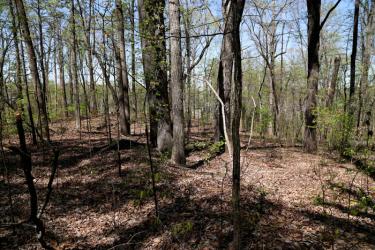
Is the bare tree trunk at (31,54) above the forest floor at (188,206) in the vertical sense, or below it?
above

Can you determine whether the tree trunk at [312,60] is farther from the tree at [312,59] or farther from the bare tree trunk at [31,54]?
the bare tree trunk at [31,54]

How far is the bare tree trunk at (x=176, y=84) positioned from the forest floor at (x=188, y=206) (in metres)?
0.50

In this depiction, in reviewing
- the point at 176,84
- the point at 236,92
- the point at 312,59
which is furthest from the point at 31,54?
the point at 312,59

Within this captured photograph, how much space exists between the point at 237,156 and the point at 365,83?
41.7ft

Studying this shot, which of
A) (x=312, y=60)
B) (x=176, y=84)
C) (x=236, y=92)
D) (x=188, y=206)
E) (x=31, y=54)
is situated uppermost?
(x=31, y=54)

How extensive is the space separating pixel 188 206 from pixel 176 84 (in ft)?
11.3

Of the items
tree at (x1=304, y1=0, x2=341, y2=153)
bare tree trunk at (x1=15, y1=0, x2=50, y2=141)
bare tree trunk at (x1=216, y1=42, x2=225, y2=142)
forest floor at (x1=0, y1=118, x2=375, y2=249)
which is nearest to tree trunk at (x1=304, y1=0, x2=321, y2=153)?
tree at (x1=304, y1=0, x2=341, y2=153)

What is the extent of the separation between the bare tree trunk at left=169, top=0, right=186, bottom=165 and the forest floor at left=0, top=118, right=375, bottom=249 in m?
0.50

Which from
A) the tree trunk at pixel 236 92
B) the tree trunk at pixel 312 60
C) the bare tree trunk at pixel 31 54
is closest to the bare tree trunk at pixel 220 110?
the tree trunk at pixel 312 60

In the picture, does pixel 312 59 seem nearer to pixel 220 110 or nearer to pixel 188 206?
pixel 220 110

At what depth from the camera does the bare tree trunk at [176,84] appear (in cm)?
662

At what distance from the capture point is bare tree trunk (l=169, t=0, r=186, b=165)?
6625mm

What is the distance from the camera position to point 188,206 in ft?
16.2

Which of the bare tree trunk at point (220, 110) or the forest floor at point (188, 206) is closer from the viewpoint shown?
the forest floor at point (188, 206)
